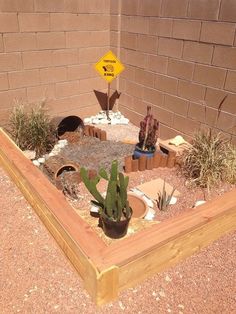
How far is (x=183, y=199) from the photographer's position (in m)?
2.96

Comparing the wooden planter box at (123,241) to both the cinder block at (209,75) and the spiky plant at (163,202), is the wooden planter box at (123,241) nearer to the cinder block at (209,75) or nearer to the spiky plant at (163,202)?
the spiky plant at (163,202)

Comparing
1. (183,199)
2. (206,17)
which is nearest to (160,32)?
(206,17)

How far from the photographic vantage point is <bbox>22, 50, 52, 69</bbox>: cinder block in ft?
13.6

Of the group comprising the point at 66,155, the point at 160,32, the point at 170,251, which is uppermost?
the point at 160,32

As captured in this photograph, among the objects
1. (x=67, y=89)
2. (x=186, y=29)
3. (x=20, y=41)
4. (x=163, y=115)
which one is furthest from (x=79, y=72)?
(x=186, y=29)

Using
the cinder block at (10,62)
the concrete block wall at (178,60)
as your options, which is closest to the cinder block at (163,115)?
the concrete block wall at (178,60)

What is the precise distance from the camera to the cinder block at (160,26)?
378 cm

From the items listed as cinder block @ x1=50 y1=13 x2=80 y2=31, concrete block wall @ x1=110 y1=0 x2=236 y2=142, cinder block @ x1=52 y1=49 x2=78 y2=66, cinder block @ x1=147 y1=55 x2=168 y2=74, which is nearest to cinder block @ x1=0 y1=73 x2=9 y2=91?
cinder block @ x1=52 y1=49 x2=78 y2=66

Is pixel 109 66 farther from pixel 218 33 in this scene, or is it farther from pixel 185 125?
pixel 218 33

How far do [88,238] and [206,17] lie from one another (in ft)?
8.88

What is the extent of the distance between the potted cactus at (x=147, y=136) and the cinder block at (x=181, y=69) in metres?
0.68

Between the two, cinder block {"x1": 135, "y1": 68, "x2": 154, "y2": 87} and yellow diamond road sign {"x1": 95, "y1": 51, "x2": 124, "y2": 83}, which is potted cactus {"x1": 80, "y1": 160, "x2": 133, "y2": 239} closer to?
cinder block {"x1": 135, "y1": 68, "x2": 154, "y2": 87}

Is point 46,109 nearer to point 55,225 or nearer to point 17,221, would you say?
point 17,221

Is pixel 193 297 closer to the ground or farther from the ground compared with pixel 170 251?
closer to the ground
